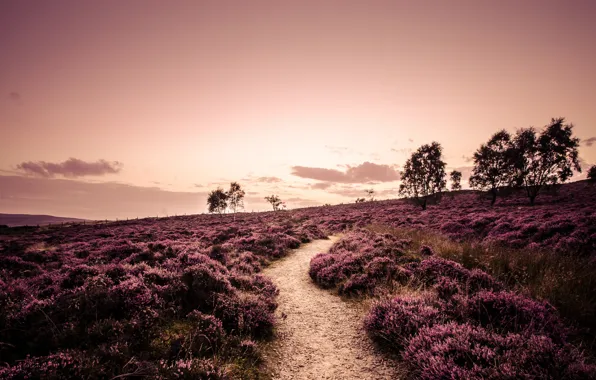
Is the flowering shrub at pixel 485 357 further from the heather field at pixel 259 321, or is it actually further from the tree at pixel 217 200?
the tree at pixel 217 200

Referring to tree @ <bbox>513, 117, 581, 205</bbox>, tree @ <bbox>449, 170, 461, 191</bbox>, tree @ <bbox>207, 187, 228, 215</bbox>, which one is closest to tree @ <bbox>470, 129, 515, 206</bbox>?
tree @ <bbox>513, 117, 581, 205</bbox>

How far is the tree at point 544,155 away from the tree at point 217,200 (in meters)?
79.9

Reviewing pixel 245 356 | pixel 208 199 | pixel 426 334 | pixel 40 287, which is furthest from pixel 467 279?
pixel 208 199

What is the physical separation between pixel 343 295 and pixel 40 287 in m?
10.6

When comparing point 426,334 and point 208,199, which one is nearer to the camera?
point 426,334

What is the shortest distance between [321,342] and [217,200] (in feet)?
282

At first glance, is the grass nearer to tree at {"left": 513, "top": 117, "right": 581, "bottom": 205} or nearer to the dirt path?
the dirt path

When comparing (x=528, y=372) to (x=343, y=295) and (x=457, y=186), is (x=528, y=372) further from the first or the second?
(x=457, y=186)

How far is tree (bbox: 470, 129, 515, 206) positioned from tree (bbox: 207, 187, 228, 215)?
7409 cm

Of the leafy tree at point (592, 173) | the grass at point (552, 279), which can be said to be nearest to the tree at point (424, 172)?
the grass at point (552, 279)

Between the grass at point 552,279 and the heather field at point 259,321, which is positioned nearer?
the heather field at point 259,321

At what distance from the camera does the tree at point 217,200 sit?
3425 inches

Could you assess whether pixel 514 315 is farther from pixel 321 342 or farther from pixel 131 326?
pixel 131 326

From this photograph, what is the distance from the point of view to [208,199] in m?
89.4
